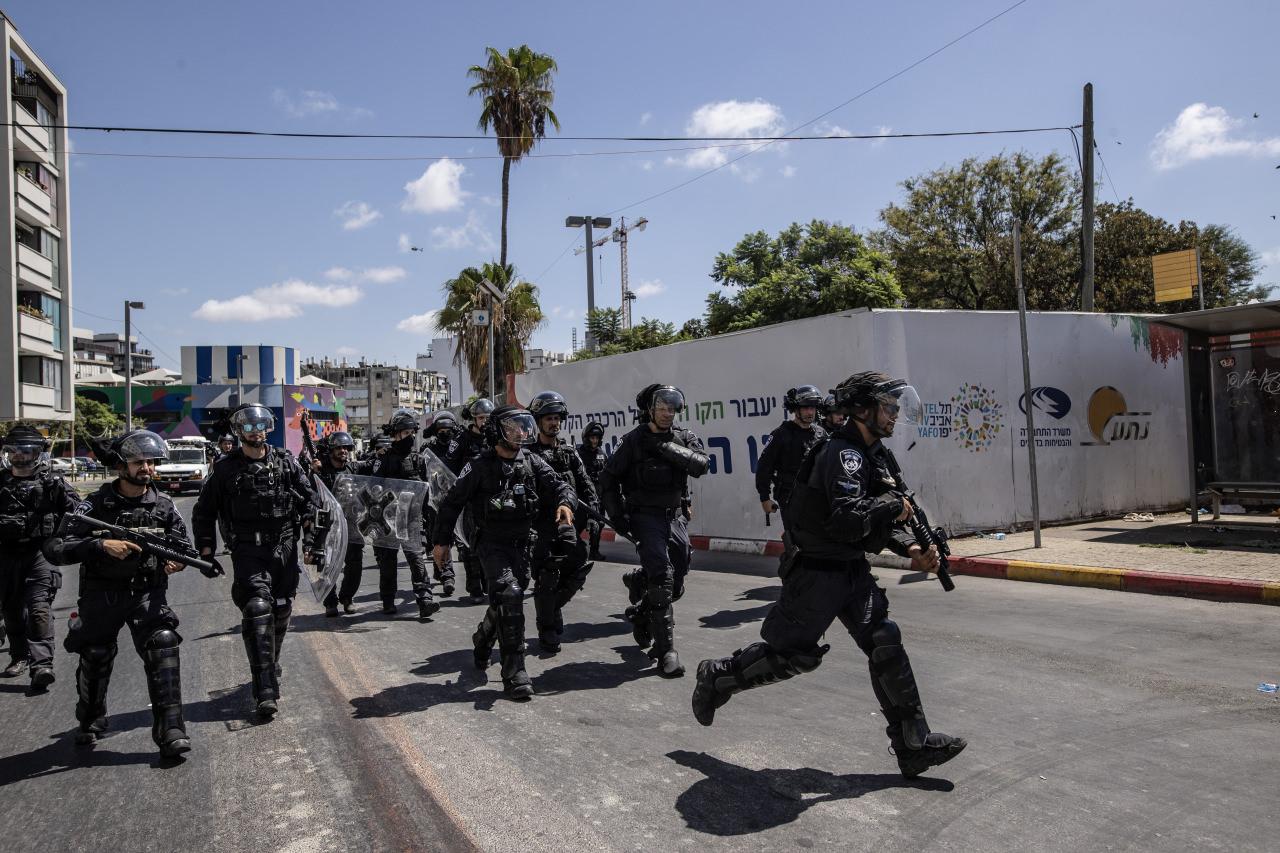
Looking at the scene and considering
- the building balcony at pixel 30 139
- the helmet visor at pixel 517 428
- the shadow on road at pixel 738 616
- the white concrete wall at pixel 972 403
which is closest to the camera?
the helmet visor at pixel 517 428

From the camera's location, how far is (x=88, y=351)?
133m

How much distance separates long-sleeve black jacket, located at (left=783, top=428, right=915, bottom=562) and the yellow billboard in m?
15.6

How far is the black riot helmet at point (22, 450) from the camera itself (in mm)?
6250

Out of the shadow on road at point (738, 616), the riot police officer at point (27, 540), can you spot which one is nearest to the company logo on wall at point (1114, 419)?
the shadow on road at point (738, 616)

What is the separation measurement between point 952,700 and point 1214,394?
972cm

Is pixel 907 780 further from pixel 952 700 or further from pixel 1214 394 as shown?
pixel 1214 394

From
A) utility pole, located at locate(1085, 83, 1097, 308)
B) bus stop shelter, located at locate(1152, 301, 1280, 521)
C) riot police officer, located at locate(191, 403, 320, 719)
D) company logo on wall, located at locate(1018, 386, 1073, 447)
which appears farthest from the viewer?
utility pole, located at locate(1085, 83, 1097, 308)

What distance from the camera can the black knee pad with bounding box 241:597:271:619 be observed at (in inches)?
200

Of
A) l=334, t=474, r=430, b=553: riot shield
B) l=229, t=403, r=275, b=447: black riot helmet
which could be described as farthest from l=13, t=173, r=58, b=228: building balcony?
l=229, t=403, r=275, b=447: black riot helmet

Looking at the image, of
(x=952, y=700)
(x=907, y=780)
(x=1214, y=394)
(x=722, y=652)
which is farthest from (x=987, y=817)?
(x=1214, y=394)

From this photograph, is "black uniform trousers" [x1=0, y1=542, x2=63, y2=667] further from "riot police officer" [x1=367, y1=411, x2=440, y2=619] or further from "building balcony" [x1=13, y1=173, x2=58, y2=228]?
"building balcony" [x1=13, y1=173, x2=58, y2=228]

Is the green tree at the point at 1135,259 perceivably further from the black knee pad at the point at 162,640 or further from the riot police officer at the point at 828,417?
the black knee pad at the point at 162,640

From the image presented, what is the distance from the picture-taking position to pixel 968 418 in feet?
37.8

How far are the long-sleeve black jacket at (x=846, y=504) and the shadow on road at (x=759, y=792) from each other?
0.93 metres
